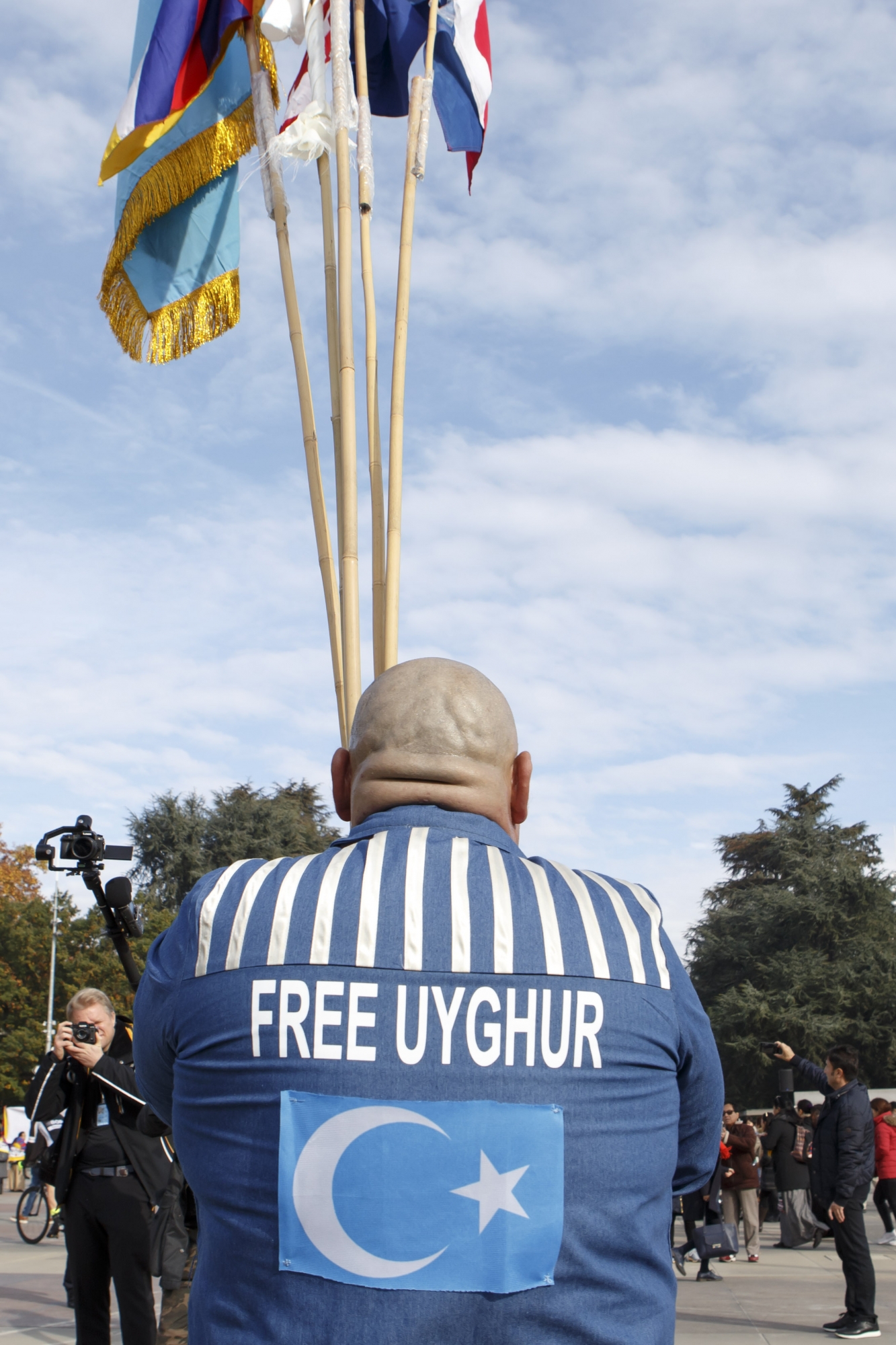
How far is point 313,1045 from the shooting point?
161 centimetres

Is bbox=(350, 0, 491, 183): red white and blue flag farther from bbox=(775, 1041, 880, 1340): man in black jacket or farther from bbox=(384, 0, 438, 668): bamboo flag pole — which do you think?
bbox=(775, 1041, 880, 1340): man in black jacket

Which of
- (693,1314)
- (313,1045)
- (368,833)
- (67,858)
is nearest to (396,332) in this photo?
(67,858)

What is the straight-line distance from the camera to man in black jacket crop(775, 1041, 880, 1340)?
7.52 meters

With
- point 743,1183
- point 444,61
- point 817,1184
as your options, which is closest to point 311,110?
point 444,61

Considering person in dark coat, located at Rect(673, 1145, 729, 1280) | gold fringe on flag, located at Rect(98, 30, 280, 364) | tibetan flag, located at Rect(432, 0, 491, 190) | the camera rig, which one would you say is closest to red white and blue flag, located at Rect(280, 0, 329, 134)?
gold fringe on flag, located at Rect(98, 30, 280, 364)

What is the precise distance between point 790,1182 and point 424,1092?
1385 cm

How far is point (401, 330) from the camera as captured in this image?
5211mm

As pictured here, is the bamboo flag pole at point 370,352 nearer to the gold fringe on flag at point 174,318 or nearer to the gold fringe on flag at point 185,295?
the gold fringe on flag at point 185,295

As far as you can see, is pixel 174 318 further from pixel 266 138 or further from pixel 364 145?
pixel 364 145

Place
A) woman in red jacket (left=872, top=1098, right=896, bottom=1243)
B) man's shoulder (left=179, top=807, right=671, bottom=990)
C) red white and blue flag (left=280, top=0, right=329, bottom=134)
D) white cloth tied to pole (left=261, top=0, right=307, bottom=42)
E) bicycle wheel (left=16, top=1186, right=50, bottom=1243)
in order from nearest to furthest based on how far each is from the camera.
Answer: man's shoulder (left=179, top=807, right=671, bottom=990) → red white and blue flag (left=280, top=0, right=329, bottom=134) → white cloth tied to pole (left=261, top=0, right=307, bottom=42) → woman in red jacket (left=872, top=1098, right=896, bottom=1243) → bicycle wheel (left=16, top=1186, right=50, bottom=1243)

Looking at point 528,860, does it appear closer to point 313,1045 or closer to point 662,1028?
point 662,1028

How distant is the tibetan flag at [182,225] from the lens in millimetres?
6582

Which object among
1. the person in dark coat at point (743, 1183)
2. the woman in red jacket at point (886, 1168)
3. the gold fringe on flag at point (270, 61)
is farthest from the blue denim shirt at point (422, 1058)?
the woman in red jacket at point (886, 1168)

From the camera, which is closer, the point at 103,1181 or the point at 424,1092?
the point at 424,1092
